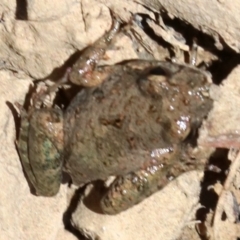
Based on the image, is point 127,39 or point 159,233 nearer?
point 127,39

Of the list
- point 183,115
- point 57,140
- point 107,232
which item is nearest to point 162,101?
point 183,115

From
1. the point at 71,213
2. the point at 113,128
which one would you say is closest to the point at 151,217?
the point at 71,213

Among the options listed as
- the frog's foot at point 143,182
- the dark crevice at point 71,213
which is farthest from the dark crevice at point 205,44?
the dark crevice at point 71,213

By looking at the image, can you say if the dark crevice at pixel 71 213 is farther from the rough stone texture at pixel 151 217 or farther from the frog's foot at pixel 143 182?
the frog's foot at pixel 143 182

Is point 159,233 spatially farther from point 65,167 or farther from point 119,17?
point 119,17

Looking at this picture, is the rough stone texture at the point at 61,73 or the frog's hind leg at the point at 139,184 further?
the frog's hind leg at the point at 139,184

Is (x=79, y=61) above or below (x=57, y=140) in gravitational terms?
above

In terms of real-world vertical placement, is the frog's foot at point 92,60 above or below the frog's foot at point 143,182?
above
